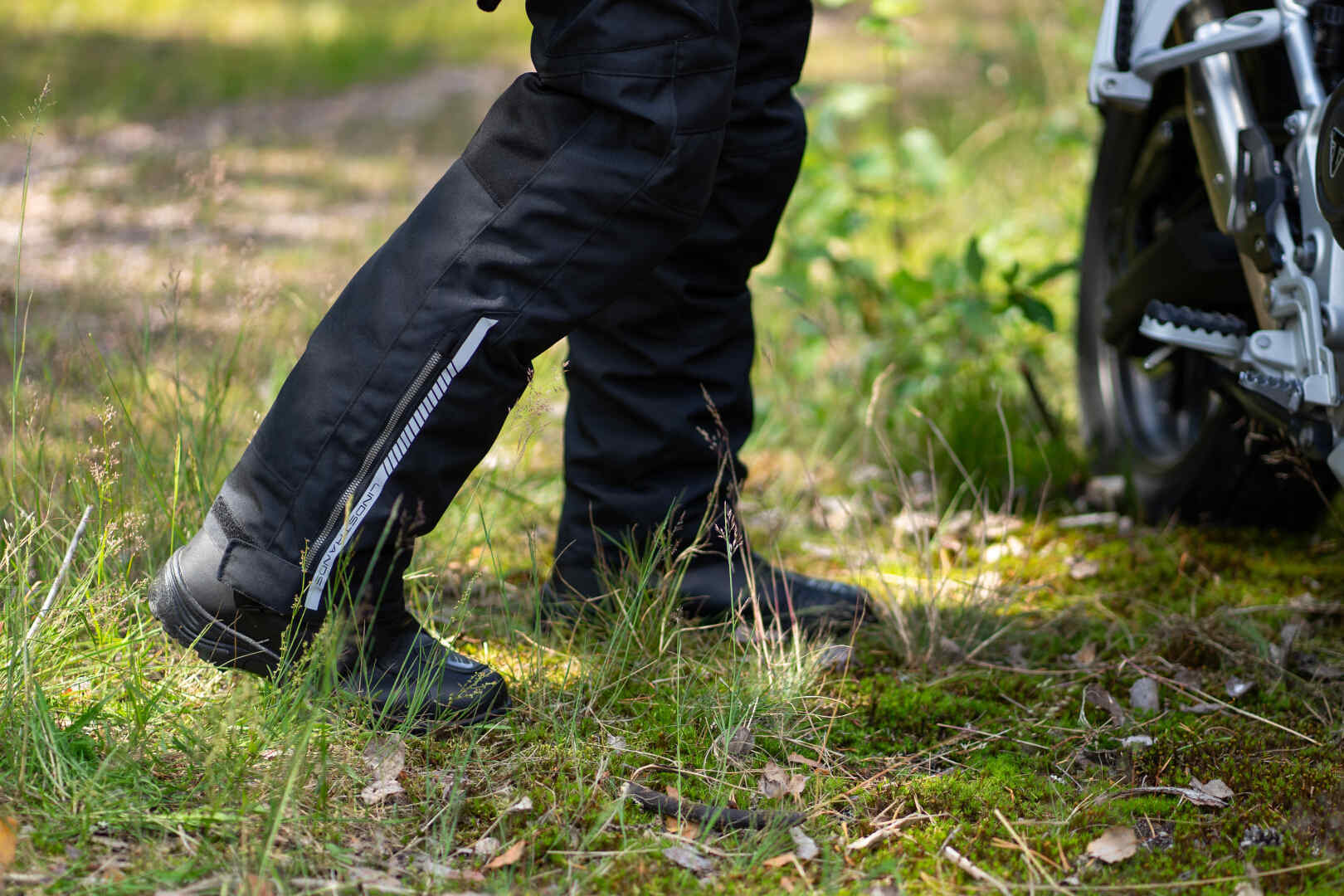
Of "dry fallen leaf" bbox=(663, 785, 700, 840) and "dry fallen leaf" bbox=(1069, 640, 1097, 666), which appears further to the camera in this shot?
"dry fallen leaf" bbox=(1069, 640, 1097, 666)

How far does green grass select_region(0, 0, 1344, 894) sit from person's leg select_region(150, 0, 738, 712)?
14 centimetres

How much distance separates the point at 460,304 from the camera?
4.95ft

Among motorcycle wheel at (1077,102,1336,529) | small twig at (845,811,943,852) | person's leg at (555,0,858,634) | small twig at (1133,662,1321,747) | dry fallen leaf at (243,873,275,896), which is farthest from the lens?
motorcycle wheel at (1077,102,1336,529)

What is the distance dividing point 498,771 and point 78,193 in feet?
12.9

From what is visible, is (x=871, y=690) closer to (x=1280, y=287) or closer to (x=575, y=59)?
(x=1280, y=287)

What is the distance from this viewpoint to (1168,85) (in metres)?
2.31

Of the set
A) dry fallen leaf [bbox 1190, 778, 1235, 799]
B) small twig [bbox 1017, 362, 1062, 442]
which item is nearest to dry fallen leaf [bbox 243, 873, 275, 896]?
dry fallen leaf [bbox 1190, 778, 1235, 799]

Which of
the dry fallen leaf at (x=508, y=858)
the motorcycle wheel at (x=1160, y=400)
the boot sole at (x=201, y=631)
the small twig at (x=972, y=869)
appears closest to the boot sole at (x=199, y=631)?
the boot sole at (x=201, y=631)

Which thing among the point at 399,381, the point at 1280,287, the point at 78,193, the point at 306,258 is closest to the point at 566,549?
the point at 399,381

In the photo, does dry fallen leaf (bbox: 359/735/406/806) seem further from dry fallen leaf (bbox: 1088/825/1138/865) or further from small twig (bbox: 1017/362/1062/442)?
small twig (bbox: 1017/362/1062/442)

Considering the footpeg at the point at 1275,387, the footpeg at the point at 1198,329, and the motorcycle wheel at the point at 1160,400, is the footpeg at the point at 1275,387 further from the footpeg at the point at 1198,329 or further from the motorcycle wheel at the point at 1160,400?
the motorcycle wheel at the point at 1160,400

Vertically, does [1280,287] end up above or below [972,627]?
above

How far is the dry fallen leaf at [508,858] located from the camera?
4.58ft

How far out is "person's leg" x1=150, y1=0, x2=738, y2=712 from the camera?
1490 millimetres
